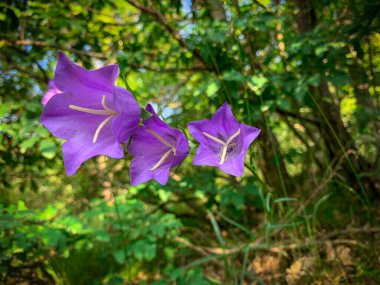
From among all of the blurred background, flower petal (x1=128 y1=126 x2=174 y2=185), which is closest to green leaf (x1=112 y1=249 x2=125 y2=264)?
the blurred background

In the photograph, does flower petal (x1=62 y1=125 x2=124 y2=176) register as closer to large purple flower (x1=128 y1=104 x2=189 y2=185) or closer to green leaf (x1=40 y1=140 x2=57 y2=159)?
large purple flower (x1=128 y1=104 x2=189 y2=185)

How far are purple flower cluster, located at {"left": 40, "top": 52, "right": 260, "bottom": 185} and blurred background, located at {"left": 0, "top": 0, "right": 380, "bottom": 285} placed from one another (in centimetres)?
37

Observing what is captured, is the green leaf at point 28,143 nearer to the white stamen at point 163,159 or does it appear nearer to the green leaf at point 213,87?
the green leaf at point 213,87

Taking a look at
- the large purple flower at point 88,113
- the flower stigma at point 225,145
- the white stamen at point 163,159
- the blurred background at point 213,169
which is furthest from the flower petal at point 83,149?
the blurred background at point 213,169

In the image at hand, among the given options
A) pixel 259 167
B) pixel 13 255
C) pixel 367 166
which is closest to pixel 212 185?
pixel 259 167

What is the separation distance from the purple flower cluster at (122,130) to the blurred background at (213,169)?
0.37 meters

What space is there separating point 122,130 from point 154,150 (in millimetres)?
118

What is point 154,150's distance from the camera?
0.84m

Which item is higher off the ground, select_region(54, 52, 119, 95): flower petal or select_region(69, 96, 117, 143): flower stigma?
select_region(54, 52, 119, 95): flower petal

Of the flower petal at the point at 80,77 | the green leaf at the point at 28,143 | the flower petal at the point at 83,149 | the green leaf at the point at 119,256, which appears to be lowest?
the green leaf at the point at 119,256

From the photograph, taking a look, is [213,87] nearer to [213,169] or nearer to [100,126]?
[213,169]

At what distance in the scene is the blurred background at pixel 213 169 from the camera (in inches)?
60.5

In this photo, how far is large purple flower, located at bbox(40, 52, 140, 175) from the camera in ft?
2.44

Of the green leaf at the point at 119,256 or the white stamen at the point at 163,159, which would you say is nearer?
the white stamen at the point at 163,159
